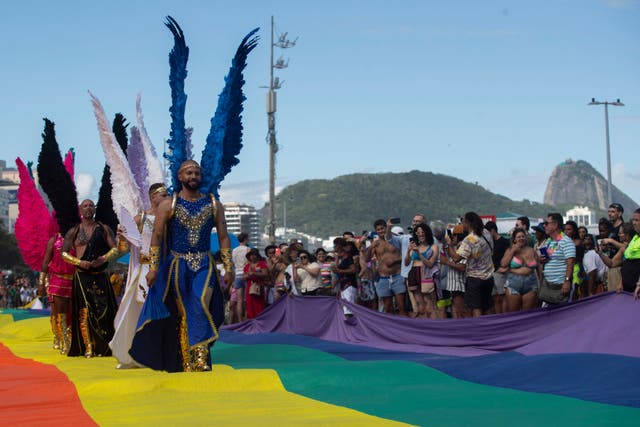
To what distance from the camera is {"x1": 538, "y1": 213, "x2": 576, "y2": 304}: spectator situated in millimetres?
10531

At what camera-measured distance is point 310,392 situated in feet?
22.6

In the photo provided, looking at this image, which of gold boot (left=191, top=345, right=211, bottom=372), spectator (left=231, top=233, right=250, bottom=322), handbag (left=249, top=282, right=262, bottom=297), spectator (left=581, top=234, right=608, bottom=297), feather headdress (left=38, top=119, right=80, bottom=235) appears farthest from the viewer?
spectator (left=231, top=233, right=250, bottom=322)

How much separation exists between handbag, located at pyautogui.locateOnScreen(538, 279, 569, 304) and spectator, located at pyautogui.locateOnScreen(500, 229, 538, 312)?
21cm

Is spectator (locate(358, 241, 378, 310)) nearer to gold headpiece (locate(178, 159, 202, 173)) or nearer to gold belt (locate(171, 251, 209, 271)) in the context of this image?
gold belt (locate(171, 251, 209, 271))

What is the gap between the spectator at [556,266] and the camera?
1053 centimetres

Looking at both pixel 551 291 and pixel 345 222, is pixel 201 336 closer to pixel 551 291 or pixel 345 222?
pixel 551 291

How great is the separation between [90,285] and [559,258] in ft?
16.8

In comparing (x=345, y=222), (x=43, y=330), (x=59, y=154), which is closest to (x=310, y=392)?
(x=59, y=154)

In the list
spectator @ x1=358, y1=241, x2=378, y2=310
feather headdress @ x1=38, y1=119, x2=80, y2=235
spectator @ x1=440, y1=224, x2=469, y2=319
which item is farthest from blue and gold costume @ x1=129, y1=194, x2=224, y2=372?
spectator @ x1=358, y1=241, x2=378, y2=310

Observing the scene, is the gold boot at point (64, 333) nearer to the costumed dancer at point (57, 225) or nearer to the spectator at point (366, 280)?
the costumed dancer at point (57, 225)

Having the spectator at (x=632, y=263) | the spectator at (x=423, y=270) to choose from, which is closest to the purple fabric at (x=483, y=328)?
the spectator at (x=632, y=263)

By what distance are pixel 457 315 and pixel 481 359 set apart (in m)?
3.46

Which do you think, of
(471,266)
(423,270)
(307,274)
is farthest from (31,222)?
(471,266)

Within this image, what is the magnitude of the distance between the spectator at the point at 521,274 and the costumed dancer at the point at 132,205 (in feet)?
12.9
